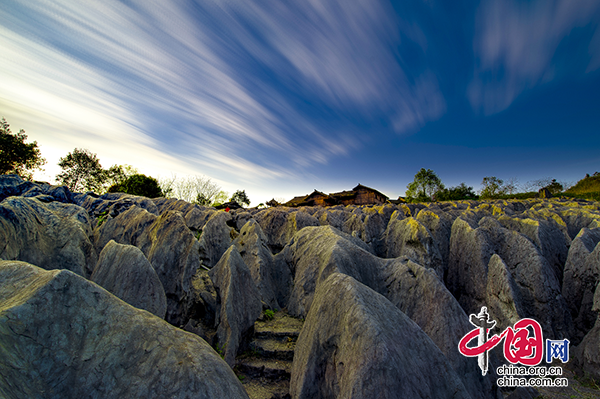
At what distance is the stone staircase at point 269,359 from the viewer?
569 centimetres

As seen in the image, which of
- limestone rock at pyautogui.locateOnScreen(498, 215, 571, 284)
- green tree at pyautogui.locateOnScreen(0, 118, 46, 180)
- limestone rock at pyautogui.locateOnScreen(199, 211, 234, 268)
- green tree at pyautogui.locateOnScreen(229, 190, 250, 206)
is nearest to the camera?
limestone rock at pyautogui.locateOnScreen(498, 215, 571, 284)

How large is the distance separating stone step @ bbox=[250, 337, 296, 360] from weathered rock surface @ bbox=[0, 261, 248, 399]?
4.44m

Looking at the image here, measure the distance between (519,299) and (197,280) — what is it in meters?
12.0

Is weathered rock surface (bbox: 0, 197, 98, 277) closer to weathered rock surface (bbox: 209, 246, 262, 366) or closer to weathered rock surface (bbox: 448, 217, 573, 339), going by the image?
weathered rock surface (bbox: 209, 246, 262, 366)

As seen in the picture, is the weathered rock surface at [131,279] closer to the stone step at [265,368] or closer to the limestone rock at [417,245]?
the stone step at [265,368]

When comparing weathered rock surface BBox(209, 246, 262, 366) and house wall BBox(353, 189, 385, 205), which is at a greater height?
house wall BBox(353, 189, 385, 205)

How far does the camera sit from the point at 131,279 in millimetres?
5648

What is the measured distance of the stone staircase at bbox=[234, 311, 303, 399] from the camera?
5688 millimetres

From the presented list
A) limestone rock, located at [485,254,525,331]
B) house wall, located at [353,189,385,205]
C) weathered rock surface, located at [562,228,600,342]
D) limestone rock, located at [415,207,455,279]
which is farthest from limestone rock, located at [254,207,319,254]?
house wall, located at [353,189,385,205]

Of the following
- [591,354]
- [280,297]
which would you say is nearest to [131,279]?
[280,297]

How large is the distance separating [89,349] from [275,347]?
5.48 m

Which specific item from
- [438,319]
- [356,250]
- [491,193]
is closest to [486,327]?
[438,319]

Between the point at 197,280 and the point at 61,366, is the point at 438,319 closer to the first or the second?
the point at 61,366

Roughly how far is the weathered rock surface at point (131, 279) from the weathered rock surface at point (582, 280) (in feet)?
45.0
